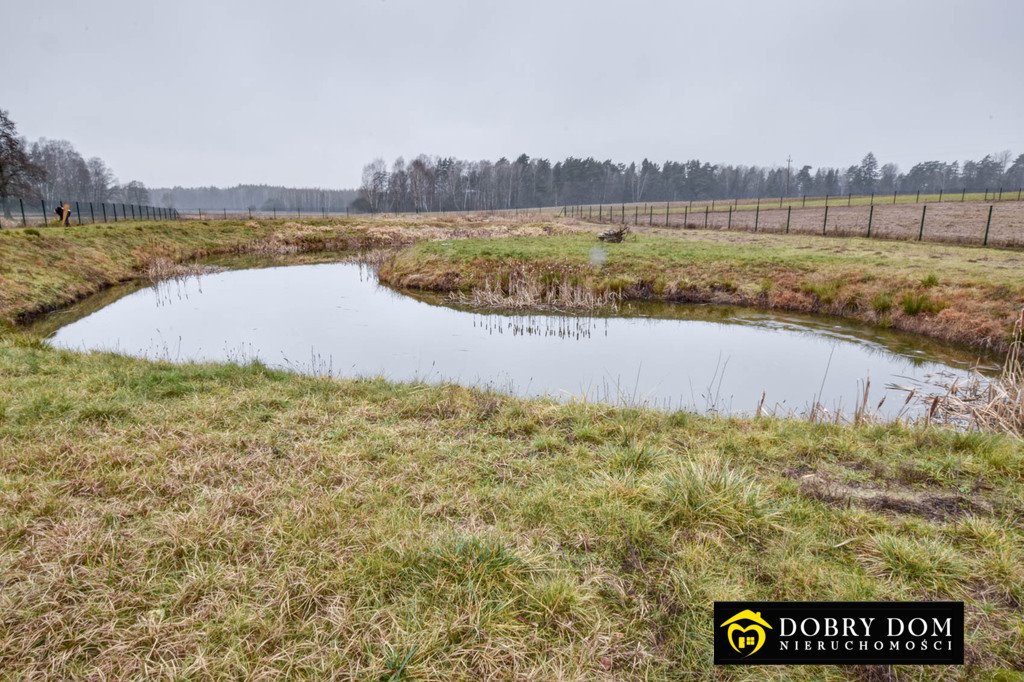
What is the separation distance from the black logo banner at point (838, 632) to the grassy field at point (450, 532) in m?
0.09

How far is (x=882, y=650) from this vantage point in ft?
8.21

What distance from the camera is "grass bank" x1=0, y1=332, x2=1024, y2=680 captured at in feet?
8.06

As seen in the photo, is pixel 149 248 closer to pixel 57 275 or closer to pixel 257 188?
pixel 57 275

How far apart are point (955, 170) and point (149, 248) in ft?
580

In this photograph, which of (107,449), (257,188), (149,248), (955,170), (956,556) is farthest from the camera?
(257,188)

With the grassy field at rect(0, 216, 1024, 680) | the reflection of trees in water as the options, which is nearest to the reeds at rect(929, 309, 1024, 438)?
the grassy field at rect(0, 216, 1024, 680)

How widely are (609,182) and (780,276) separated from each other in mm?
118915

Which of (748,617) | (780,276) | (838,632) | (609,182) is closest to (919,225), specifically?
(780,276)

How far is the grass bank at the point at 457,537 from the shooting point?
246cm

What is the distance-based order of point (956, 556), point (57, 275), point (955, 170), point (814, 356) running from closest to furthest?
1. point (956, 556)
2. point (814, 356)
3. point (57, 275)
4. point (955, 170)

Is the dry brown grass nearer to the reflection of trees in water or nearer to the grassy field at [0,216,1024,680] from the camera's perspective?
the reflection of trees in water

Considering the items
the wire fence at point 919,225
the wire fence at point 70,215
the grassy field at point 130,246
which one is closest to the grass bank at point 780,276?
the wire fence at point 919,225

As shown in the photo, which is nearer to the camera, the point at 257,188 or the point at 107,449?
the point at 107,449

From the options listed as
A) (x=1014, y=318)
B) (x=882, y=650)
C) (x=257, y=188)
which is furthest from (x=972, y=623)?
(x=257, y=188)
